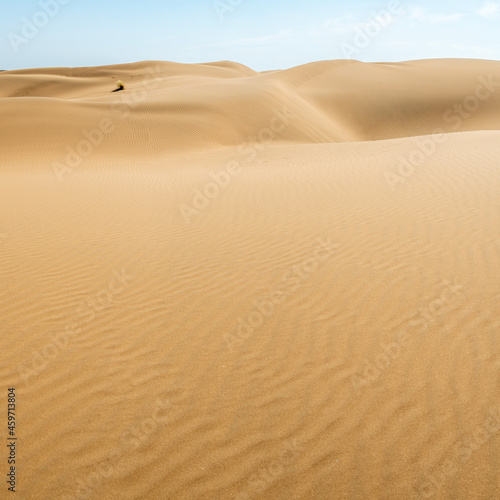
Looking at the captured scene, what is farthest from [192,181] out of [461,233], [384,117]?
[384,117]

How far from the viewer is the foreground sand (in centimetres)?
285

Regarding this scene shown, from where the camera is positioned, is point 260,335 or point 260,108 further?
point 260,108

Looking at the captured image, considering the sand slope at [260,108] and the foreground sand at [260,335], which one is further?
the sand slope at [260,108]

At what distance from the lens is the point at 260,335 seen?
4.16m

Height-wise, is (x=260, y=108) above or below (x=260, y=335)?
above

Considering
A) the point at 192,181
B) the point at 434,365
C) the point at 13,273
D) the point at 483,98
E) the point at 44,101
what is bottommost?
the point at 434,365

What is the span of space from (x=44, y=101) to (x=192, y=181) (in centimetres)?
1519

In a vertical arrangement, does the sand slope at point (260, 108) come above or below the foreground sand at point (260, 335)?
above

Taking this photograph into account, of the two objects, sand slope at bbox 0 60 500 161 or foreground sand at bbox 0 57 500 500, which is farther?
sand slope at bbox 0 60 500 161

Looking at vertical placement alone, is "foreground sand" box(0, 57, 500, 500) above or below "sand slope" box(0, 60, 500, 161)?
below

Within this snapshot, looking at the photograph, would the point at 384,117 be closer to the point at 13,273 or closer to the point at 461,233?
the point at 461,233

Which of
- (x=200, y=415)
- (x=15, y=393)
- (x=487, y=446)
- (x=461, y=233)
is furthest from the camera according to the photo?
(x=461, y=233)

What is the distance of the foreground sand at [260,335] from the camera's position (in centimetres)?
285

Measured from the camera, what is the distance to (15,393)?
3.51 metres
